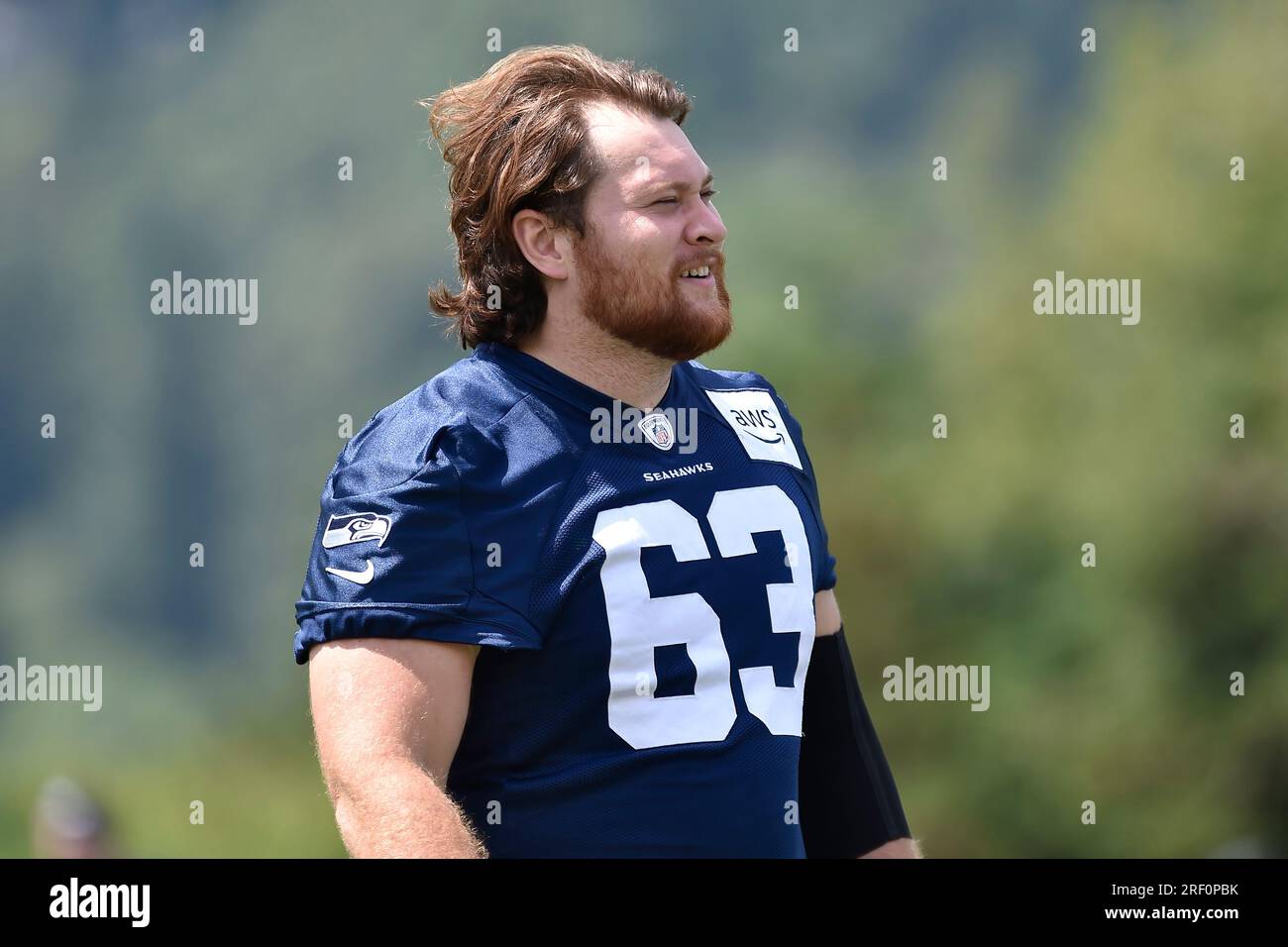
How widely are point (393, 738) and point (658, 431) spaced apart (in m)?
0.70

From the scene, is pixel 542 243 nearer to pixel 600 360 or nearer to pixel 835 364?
pixel 600 360

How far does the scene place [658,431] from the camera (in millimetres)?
2518

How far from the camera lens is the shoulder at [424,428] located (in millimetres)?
2287

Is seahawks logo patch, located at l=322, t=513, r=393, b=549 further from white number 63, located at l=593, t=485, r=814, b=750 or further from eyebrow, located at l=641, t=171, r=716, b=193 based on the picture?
eyebrow, located at l=641, t=171, r=716, b=193

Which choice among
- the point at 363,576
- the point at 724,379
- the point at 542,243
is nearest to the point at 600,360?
the point at 542,243

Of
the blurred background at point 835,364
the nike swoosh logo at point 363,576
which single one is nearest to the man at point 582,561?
the nike swoosh logo at point 363,576

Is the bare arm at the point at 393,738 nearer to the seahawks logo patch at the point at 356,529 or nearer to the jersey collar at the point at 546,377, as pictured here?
the seahawks logo patch at the point at 356,529

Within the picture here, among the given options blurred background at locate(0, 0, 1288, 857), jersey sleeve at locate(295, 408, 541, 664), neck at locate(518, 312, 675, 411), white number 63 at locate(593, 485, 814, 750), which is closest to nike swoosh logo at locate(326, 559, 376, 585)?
jersey sleeve at locate(295, 408, 541, 664)

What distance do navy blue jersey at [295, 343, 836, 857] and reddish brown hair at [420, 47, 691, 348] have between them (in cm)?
22

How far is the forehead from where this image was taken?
2.52 meters
